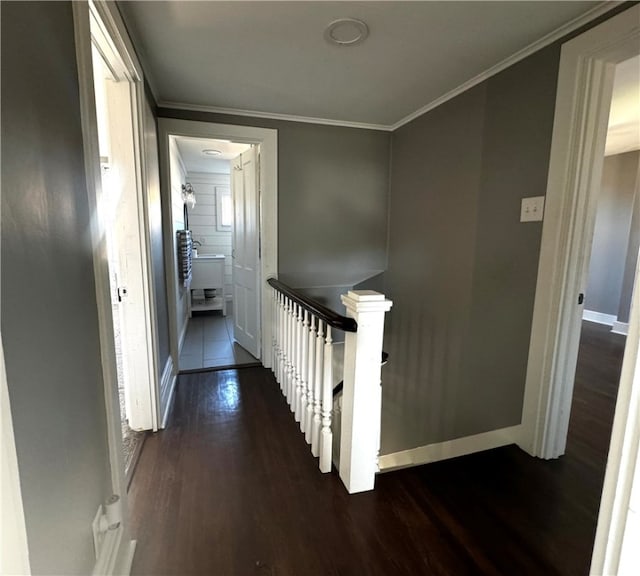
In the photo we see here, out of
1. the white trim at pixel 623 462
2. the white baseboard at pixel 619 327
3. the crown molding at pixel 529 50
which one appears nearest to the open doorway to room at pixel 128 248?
the white trim at pixel 623 462

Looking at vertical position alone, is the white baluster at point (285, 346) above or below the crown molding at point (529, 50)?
below

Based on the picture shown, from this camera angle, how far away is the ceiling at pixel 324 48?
1.53 m

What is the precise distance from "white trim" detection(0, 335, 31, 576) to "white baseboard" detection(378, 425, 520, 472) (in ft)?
5.29

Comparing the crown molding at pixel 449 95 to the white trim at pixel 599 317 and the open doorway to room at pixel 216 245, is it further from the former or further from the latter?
the white trim at pixel 599 317

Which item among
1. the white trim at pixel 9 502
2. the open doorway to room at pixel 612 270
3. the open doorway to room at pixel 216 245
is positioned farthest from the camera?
the open doorway to room at pixel 216 245

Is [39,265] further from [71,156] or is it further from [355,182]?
[355,182]

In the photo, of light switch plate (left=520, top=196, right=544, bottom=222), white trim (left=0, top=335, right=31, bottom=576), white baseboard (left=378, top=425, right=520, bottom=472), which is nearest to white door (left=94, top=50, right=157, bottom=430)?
white trim (left=0, top=335, right=31, bottom=576)

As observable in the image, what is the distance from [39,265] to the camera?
28.5 inches

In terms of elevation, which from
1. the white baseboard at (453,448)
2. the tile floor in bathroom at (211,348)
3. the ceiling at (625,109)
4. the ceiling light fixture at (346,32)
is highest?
the ceiling at (625,109)

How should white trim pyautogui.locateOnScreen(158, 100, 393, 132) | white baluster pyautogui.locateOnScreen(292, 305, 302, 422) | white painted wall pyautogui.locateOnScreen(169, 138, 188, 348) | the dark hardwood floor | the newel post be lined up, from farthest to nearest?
1. white painted wall pyautogui.locateOnScreen(169, 138, 188, 348)
2. white trim pyautogui.locateOnScreen(158, 100, 393, 132)
3. white baluster pyautogui.locateOnScreen(292, 305, 302, 422)
4. the newel post
5. the dark hardwood floor

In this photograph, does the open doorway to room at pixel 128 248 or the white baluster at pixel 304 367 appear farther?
the white baluster at pixel 304 367

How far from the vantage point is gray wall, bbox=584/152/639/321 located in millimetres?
4688

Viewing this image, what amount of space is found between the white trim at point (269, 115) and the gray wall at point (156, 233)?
0.29 metres

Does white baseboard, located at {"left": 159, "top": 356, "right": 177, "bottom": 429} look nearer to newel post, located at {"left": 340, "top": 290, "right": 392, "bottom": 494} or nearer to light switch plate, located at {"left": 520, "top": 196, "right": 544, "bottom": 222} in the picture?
newel post, located at {"left": 340, "top": 290, "right": 392, "bottom": 494}
